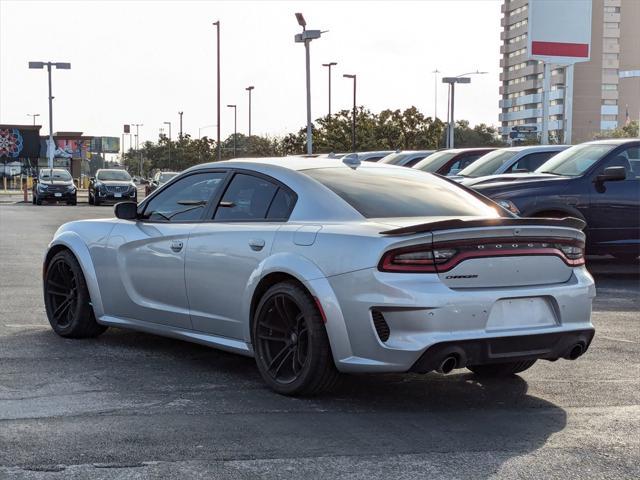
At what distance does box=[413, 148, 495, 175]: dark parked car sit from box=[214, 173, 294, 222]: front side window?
1288cm

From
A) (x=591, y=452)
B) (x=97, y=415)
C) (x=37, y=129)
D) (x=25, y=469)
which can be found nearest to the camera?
(x=25, y=469)

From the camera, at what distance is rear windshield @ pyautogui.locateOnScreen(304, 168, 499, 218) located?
20.0ft

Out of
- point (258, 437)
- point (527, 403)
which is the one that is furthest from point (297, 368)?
point (527, 403)

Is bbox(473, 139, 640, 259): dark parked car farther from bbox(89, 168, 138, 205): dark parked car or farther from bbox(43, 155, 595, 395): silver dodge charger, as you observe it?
bbox(89, 168, 138, 205): dark parked car

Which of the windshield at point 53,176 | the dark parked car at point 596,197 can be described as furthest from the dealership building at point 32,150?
the dark parked car at point 596,197

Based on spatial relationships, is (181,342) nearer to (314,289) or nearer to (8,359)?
(8,359)

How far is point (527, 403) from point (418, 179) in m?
1.72

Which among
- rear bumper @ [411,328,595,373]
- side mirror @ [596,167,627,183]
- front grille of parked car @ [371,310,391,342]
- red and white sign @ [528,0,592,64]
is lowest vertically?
rear bumper @ [411,328,595,373]

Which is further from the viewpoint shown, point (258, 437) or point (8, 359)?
point (8, 359)

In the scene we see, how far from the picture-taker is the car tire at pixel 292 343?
5.63 meters

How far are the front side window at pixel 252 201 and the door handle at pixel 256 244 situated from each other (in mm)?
207

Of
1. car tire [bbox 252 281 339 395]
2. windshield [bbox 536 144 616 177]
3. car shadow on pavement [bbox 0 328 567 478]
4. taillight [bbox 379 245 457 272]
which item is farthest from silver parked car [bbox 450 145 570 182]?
taillight [bbox 379 245 457 272]

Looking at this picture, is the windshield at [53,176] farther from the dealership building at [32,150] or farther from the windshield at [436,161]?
the windshield at [436,161]

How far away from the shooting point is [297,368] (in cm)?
583
